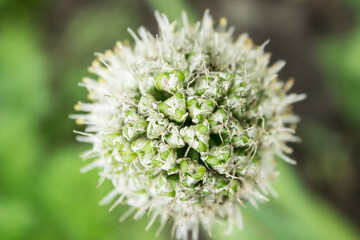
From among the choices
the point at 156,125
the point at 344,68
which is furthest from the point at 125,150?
the point at 344,68

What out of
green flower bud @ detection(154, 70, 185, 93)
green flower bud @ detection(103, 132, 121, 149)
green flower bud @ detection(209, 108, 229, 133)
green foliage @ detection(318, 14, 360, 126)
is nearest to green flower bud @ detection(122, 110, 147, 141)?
green flower bud @ detection(103, 132, 121, 149)

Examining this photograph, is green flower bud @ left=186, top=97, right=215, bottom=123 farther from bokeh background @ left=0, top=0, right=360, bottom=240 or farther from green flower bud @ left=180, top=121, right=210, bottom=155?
bokeh background @ left=0, top=0, right=360, bottom=240

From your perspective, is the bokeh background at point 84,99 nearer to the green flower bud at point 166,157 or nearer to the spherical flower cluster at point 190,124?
the spherical flower cluster at point 190,124

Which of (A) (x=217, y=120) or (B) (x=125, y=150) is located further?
(B) (x=125, y=150)

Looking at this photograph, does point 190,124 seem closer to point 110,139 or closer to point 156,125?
point 156,125

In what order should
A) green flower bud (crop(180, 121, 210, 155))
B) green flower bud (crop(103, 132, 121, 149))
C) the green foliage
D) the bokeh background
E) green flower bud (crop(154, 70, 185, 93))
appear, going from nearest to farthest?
green flower bud (crop(180, 121, 210, 155)) < green flower bud (crop(154, 70, 185, 93)) < green flower bud (crop(103, 132, 121, 149)) < the bokeh background < the green foliage

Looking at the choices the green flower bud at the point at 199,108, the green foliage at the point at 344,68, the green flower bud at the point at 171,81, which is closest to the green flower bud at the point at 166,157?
the green flower bud at the point at 199,108
